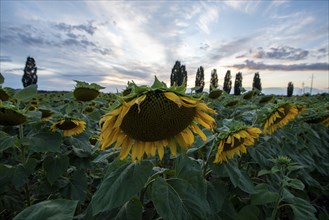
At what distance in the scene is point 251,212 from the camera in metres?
1.97

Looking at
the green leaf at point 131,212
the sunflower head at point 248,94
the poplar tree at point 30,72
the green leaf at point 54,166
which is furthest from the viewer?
the poplar tree at point 30,72

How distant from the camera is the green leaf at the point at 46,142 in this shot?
2.17 metres

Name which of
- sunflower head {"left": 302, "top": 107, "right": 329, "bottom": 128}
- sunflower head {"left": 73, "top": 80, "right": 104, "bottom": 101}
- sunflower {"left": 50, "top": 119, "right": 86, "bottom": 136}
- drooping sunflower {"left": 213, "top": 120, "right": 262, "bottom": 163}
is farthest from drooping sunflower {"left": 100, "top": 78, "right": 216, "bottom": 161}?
sunflower head {"left": 302, "top": 107, "right": 329, "bottom": 128}

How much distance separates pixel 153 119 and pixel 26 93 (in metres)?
1.42

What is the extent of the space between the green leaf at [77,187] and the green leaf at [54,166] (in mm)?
161

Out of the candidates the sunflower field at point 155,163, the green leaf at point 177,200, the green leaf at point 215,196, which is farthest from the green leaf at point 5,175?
the green leaf at point 215,196

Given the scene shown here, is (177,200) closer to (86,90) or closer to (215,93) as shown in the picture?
(86,90)

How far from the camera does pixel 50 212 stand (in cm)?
83

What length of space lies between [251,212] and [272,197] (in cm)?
20

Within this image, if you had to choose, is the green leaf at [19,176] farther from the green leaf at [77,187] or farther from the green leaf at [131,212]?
the green leaf at [131,212]

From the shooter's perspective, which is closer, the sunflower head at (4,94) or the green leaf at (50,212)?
the green leaf at (50,212)

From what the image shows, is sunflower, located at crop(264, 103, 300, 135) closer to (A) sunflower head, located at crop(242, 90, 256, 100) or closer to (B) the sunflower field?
(B) the sunflower field

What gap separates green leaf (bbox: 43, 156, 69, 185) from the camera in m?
2.37

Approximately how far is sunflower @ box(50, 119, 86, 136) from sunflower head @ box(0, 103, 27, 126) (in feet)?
1.68
